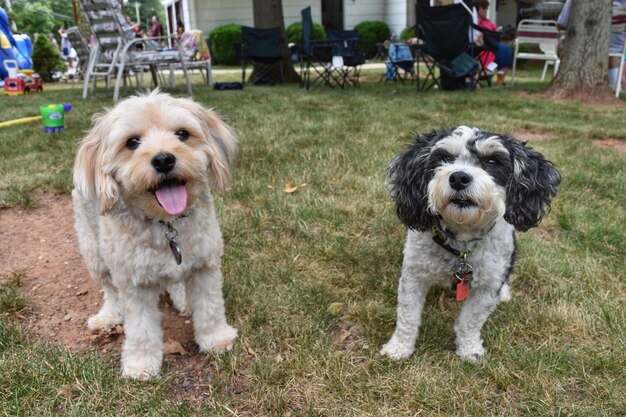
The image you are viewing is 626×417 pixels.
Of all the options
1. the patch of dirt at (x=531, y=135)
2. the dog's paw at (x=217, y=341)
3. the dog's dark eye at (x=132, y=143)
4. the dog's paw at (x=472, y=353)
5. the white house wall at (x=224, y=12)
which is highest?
the white house wall at (x=224, y=12)

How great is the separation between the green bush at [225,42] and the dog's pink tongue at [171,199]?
22901 mm

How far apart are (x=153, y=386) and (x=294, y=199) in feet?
8.19

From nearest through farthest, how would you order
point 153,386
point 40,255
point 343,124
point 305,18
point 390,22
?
point 153,386, point 40,255, point 343,124, point 305,18, point 390,22

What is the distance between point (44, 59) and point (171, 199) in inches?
761

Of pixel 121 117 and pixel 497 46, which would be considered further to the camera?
pixel 497 46

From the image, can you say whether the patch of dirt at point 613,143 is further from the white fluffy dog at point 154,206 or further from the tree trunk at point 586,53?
the white fluffy dog at point 154,206

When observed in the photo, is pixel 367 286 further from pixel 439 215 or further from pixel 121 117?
pixel 121 117

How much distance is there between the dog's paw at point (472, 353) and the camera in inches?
103

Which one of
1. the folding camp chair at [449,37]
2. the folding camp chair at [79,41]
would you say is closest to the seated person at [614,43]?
the folding camp chair at [449,37]

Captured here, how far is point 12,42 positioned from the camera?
611 inches

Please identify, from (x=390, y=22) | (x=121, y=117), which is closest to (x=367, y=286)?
(x=121, y=117)

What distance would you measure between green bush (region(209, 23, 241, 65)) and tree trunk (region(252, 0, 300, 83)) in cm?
1036

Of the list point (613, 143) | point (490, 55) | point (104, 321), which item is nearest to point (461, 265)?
point (104, 321)

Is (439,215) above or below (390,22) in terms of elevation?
below
